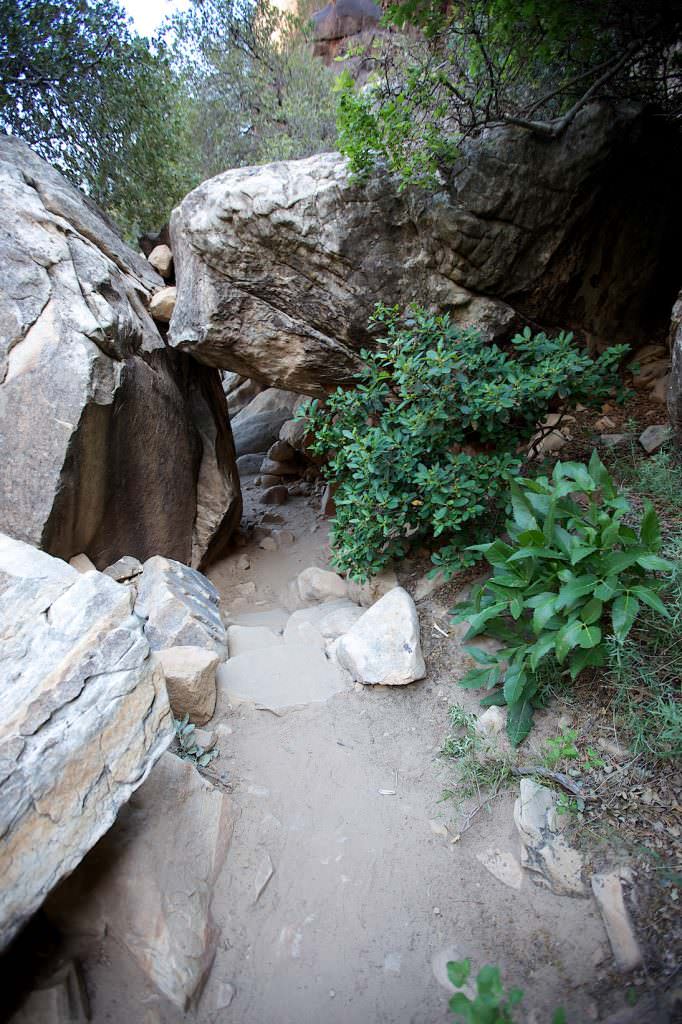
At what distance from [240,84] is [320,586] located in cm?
770

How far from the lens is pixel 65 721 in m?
1.72

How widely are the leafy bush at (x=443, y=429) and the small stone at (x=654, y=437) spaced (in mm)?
586

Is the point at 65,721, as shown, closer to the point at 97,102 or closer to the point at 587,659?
the point at 587,659

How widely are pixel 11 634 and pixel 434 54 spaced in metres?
4.34

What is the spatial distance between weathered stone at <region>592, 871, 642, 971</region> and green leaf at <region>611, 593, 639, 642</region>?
788 mm

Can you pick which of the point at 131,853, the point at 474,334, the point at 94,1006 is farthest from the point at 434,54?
the point at 94,1006

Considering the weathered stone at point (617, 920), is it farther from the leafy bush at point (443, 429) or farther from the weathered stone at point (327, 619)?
the weathered stone at point (327, 619)

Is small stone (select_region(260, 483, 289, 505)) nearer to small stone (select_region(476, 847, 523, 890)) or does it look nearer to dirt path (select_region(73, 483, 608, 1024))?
dirt path (select_region(73, 483, 608, 1024))

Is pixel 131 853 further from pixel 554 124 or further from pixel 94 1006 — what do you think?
pixel 554 124

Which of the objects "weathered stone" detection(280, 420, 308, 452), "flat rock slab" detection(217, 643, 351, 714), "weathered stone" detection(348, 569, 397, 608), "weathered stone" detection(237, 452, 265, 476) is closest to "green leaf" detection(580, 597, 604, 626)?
"flat rock slab" detection(217, 643, 351, 714)

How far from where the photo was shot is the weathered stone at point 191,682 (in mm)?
2598

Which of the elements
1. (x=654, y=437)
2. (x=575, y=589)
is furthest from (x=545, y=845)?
(x=654, y=437)

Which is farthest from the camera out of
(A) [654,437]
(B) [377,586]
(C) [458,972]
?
(A) [654,437]

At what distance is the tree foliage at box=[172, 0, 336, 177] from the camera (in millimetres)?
7500
